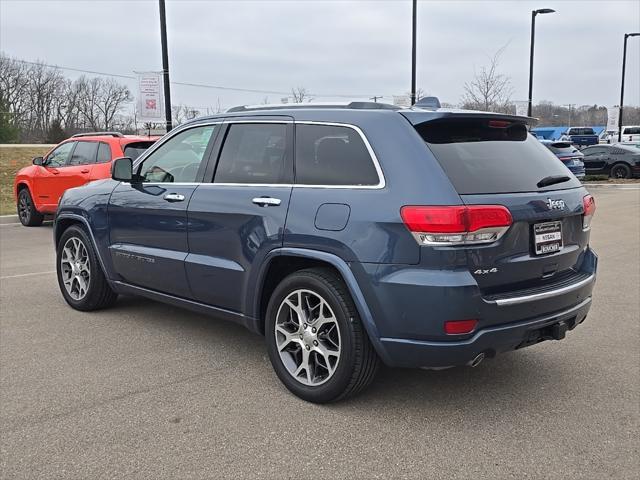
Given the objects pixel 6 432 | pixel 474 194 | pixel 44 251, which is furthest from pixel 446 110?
pixel 44 251

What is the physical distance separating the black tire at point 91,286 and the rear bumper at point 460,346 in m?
3.28

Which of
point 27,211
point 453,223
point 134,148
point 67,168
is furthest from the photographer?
point 27,211

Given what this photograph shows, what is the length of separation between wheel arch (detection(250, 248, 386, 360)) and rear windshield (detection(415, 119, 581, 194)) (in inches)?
30.7

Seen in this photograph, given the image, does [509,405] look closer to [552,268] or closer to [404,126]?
[552,268]

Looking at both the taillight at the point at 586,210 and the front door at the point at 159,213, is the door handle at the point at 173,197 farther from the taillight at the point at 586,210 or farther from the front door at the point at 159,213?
the taillight at the point at 586,210

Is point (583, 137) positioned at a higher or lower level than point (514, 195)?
higher

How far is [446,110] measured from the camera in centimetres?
382

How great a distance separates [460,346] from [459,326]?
121 mm

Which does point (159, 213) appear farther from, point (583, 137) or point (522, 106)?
point (583, 137)

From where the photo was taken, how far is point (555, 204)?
371cm

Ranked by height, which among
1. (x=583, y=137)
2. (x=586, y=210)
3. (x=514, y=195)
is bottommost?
(x=586, y=210)

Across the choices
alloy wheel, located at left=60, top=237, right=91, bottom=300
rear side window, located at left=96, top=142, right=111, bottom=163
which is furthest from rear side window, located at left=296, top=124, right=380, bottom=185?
rear side window, located at left=96, top=142, right=111, bottom=163

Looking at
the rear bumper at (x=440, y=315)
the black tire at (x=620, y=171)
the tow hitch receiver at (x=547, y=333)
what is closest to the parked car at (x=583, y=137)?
the black tire at (x=620, y=171)

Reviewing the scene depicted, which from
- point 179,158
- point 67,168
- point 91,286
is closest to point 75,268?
point 91,286
